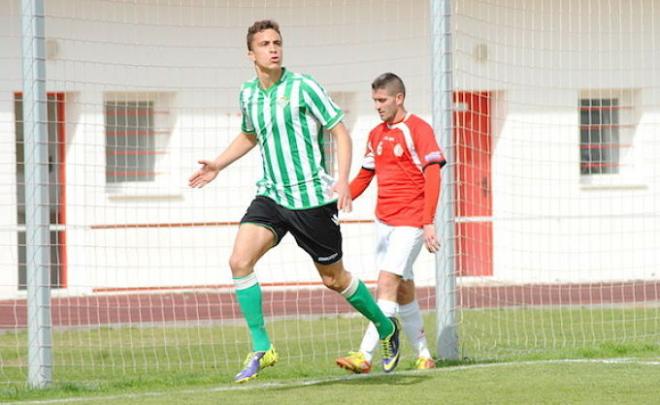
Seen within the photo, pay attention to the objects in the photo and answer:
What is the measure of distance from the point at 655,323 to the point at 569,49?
19.2 feet

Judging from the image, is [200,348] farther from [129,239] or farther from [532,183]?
[532,183]

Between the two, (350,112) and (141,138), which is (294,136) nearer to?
(141,138)

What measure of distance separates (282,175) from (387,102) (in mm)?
1522

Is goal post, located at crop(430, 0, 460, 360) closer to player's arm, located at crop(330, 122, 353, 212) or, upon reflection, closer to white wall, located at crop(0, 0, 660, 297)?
player's arm, located at crop(330, 122, 353, 212)

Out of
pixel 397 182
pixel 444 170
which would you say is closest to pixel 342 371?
pixel 397 182

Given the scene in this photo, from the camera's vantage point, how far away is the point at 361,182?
9883 mm

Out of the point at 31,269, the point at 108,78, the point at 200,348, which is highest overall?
the point at 108,78

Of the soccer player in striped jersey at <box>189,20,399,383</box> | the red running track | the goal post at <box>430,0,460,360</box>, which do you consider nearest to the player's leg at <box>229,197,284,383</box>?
the soccer player in striped jersey at <box>189,20,399,383</box>

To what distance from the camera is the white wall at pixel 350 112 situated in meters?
17.4

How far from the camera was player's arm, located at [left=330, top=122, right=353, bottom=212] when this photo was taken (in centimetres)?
811

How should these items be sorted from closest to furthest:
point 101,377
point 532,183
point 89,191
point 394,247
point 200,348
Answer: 1. point 394,247
2. point 101,377
3. point 200,348
4. point 89,191
5. point 532,183

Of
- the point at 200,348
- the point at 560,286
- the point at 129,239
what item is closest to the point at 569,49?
the point at 560,286

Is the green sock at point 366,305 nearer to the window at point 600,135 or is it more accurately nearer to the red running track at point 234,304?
the red running track at point 234,304

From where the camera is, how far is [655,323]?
1373cm
